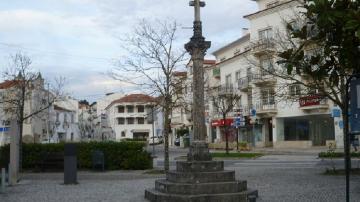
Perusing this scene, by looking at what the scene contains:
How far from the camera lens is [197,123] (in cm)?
1418

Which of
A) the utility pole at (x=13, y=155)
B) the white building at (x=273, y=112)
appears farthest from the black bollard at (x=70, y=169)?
the white building at (x=273, y=112)

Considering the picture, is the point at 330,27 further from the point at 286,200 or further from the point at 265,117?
the point at 265,117

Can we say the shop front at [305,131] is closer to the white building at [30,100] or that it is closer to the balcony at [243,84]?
the balcony at [243,84]

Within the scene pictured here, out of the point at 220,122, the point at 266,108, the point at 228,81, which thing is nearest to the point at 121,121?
the point at 220,122

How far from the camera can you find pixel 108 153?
24.4 meters

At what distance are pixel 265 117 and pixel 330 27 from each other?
169ft

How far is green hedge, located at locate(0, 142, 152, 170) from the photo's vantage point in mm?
24297

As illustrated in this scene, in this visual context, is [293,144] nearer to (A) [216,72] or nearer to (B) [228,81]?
(B) [228,81]

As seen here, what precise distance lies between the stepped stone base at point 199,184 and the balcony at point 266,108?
1615 inches

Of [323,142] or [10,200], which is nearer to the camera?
[10,200]

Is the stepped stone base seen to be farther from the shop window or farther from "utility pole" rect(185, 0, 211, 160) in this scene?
the shop window

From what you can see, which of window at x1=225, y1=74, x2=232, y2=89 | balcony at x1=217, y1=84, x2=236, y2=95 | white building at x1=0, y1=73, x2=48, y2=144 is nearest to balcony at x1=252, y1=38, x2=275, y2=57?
white building at x1=0, y1=73, x2=48, y2=144

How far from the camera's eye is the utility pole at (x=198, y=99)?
14.0m

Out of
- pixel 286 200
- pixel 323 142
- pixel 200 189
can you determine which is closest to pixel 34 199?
pixel 200 189
